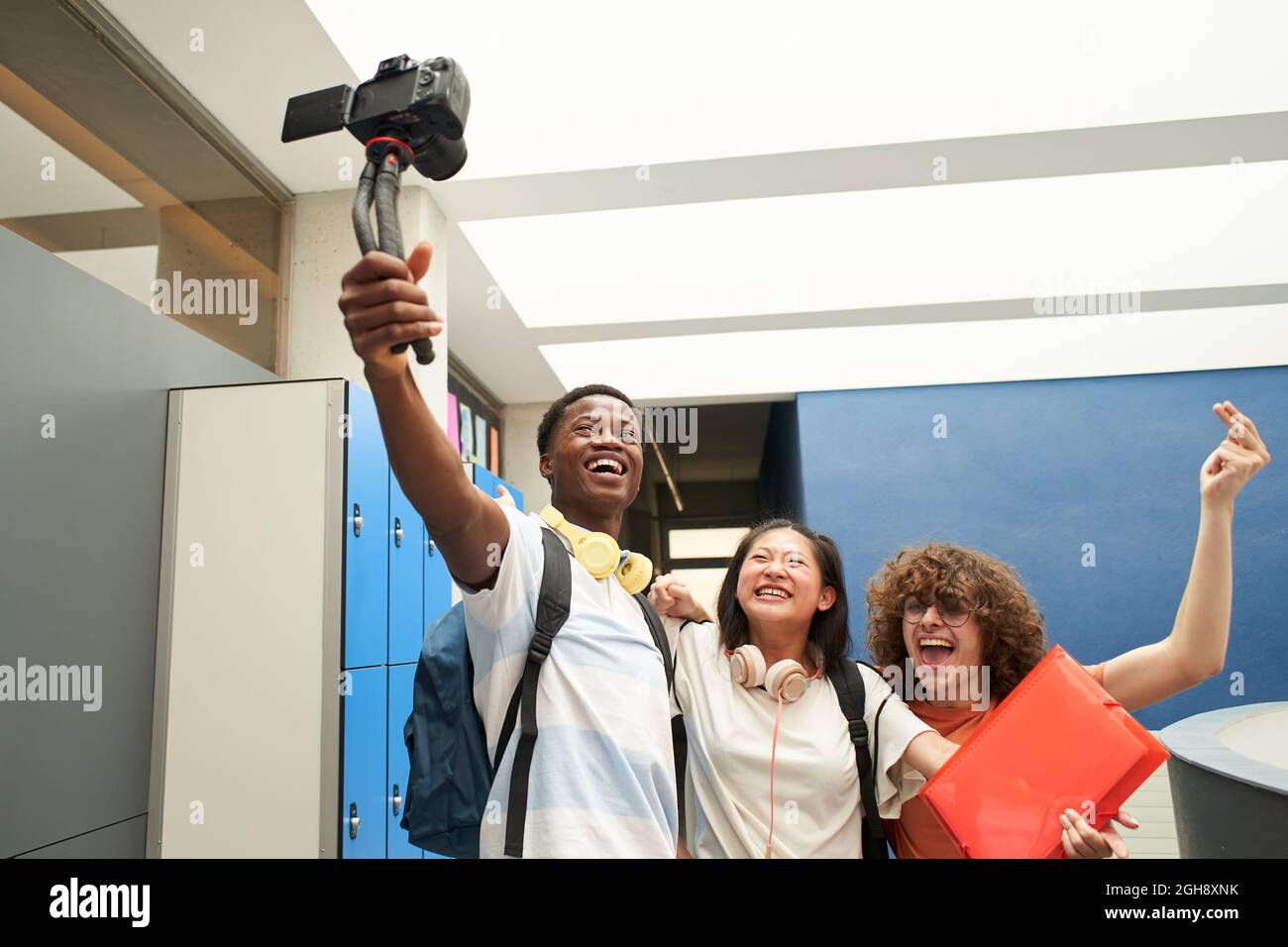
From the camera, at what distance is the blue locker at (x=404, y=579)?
3.51 metres

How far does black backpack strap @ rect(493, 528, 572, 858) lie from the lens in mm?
1081

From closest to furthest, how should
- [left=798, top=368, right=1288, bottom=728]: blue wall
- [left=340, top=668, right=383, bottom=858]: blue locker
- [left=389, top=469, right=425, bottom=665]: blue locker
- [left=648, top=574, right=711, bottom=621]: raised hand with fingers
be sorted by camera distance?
[left=648, top=574, right=711, bottom=621]: raised hand with fingers < [left=340, top=668, right=383, bottom=858]: blue locker < [left=389, top=469, right=425, bottom=665]: blue locker < [left=798, top=368, right=1288, bottom=728]: blue wall

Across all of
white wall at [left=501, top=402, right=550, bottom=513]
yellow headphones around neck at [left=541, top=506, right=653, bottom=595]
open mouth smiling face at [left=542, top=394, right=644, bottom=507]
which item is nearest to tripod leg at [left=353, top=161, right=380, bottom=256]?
yellow headphones around neck at [left=541, top=506, right=653, bottom=595]

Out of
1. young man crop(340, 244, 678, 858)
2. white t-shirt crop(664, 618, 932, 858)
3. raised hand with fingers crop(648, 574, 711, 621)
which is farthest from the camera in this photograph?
raised hand with fingers crop(648, 574, 711, 621)

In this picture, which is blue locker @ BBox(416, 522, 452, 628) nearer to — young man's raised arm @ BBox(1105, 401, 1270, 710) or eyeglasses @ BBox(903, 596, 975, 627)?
eyeglasses @ BBox(903, 596, 975, 627)

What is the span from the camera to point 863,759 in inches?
52.5

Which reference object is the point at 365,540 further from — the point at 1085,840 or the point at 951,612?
the point at 1085,840

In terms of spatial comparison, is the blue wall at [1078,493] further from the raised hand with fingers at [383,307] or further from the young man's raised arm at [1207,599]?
the raised hand with fingers at [383,307]

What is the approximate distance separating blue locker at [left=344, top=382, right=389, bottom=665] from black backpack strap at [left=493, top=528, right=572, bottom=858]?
6.69 ft

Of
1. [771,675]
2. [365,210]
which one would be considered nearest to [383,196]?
[365,210]

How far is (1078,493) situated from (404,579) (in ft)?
17.3

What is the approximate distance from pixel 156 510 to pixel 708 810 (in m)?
2.44
